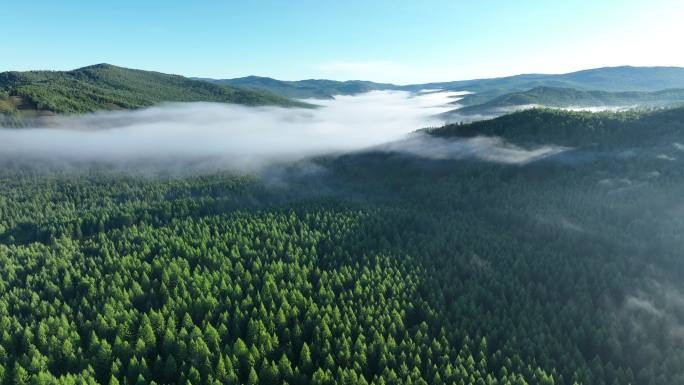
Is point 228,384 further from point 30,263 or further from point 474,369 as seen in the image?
point 30,263

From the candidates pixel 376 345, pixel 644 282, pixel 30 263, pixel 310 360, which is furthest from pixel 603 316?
pixel 30 263

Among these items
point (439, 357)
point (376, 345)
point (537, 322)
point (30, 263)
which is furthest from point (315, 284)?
point (30, 263)

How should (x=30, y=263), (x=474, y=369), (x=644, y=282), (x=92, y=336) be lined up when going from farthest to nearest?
(x=30, y=263) → (x=644, y=282) → (x=92, y=336) → (x=474, y=369)

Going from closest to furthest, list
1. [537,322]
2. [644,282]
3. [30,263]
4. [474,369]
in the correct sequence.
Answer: [474,369] → [537,322] → [644,282] → [30,263]

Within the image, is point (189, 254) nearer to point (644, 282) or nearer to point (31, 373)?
point (31, 373)

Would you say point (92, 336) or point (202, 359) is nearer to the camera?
point (202, 359)

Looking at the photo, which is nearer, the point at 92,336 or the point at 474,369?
the point at 474,369

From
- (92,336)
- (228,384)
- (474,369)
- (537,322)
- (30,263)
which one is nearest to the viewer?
(228,384)

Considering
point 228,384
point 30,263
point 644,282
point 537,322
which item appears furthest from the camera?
point 30,263

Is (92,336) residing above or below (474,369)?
above
